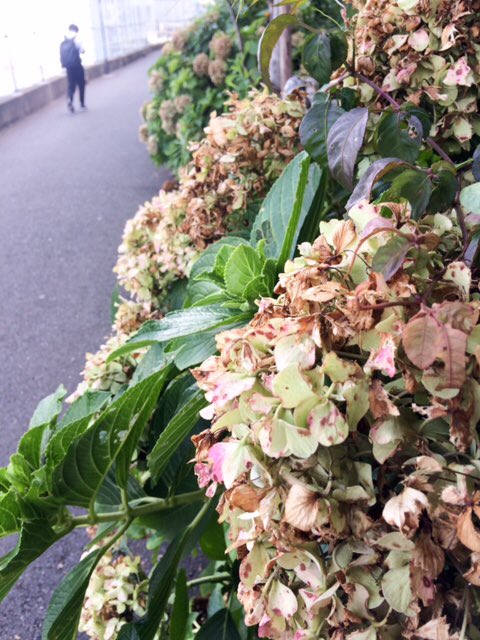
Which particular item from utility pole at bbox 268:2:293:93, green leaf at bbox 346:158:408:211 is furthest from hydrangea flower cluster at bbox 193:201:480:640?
utility pole at bbox 268:2:293:93

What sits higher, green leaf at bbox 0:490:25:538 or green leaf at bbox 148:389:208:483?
green leaf at bbox 148:389:208:483

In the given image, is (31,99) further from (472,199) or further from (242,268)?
(472,199)

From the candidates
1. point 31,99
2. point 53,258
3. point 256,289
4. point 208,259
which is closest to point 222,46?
point 53,258

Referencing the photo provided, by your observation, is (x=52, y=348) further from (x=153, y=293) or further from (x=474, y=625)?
(x=474, y=625)

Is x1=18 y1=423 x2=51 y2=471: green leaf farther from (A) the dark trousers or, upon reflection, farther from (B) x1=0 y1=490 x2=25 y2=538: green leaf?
(A) the dark trousers

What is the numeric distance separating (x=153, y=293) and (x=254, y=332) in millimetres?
747

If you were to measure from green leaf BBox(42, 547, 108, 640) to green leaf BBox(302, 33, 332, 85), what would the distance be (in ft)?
1.93

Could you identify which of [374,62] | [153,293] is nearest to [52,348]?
[153,293]

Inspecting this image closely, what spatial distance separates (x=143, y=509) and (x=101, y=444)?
19 cm

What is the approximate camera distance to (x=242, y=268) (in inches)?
25.2

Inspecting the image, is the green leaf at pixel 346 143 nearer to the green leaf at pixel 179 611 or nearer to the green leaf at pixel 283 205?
the green leaf at pixel 283 205

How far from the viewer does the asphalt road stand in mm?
1646

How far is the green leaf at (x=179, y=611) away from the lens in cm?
75

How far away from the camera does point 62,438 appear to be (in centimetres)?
66
